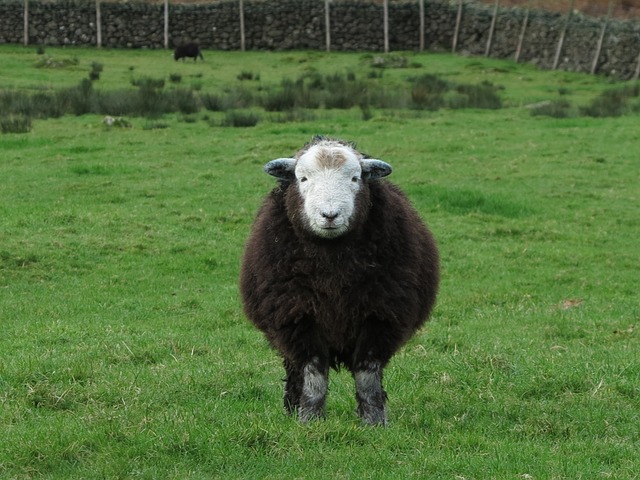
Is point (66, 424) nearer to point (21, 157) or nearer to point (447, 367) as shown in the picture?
point (447, 367)

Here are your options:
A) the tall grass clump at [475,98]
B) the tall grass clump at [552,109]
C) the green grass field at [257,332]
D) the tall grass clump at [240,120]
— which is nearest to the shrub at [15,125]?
the green grass field at [257,332]

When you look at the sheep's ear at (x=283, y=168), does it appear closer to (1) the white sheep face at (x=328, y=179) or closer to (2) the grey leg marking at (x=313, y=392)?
(1) the white sheep face at (x=328, y=179)

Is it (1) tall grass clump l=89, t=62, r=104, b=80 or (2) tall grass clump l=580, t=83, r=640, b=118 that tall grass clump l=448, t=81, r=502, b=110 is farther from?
(1) tall grass clump l=89, t=62, r=104, b=80

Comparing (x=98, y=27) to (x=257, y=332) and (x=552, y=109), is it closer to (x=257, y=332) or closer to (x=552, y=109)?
(x=552, y=109)

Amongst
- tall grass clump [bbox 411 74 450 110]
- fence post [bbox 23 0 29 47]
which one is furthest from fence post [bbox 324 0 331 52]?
fence post [bbox 23 0 29 47]

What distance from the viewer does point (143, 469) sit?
548 centimetres

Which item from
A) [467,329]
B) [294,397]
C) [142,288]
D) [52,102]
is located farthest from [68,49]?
[294,397]

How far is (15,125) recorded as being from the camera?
21.6m

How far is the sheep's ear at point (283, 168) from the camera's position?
681cm

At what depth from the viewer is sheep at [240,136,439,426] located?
6.52 metres

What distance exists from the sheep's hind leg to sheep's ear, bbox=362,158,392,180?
1258 millimetres

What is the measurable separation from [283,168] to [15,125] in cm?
1617

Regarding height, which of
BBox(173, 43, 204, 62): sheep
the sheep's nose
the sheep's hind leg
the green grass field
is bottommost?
BBox(173, 43, 204, 62): sheep

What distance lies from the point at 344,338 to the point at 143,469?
5.79ft
